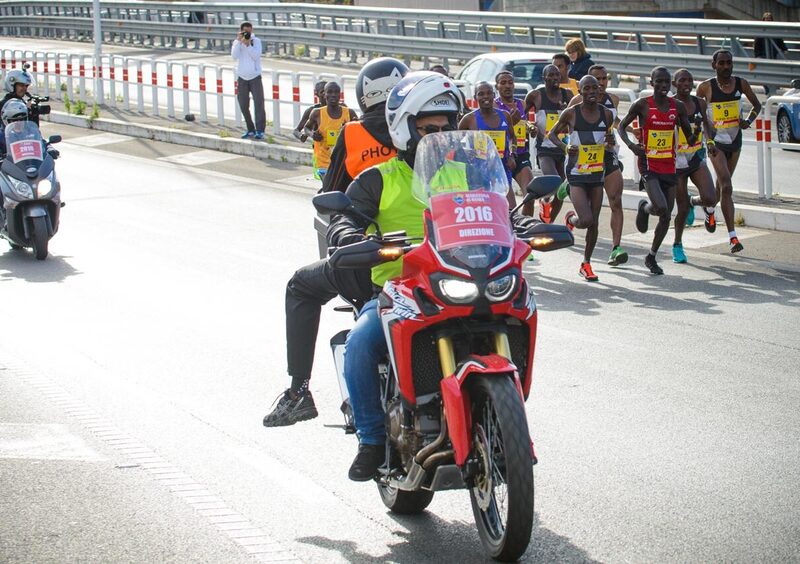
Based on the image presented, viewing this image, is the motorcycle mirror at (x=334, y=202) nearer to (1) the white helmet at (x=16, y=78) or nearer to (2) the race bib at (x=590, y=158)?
(2) the race bib at (x=590, y=158)

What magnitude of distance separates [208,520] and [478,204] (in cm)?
187

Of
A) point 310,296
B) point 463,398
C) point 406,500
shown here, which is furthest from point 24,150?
point 463,398

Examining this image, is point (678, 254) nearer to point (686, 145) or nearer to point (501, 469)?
point (686, 145)

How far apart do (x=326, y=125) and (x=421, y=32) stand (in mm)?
22253

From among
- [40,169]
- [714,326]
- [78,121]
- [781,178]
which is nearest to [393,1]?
[78,121]

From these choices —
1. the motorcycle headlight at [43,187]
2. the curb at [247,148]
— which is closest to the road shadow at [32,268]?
the motorcycle headlight at [43,187]

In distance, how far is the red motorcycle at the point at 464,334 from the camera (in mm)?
4750

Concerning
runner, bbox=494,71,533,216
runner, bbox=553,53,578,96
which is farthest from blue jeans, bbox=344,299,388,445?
runner, bbox=553,53,578,96

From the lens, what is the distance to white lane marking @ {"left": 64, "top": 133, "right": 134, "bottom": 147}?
25594 millimetres

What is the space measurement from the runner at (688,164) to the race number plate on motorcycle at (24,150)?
6504 millimetres

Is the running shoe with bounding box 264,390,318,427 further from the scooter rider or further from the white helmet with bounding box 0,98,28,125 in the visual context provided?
the white helmet with bounding box 0,98,28,125

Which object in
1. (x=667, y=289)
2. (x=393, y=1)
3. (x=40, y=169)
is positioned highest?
(x=393, y=1)

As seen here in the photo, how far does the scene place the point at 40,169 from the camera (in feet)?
45.3

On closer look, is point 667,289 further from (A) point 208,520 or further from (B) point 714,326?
(A) point 208,520
